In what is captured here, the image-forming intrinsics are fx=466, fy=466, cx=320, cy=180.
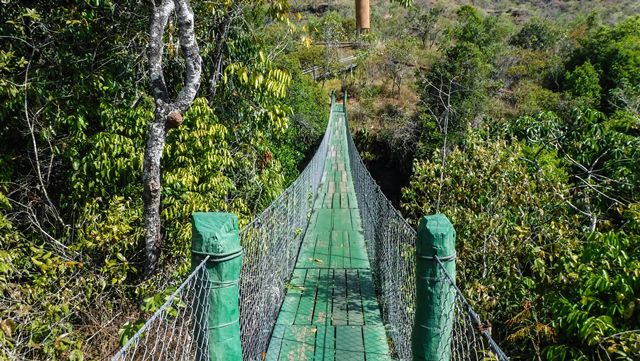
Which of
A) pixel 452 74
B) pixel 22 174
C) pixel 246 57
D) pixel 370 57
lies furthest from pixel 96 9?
pixel 370 57

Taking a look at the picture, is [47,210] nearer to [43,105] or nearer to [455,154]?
[43,105]

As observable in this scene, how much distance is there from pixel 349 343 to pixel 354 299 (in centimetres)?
59

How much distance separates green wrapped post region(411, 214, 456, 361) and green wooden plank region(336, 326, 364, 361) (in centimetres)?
85

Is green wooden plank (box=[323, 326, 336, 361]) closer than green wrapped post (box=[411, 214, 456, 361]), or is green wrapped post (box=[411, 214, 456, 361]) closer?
green wrapped post (box=[411, 214, 456, 361])

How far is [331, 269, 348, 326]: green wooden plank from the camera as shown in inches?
106

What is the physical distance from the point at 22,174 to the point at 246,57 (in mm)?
2110

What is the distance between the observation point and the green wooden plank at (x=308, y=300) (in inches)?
106

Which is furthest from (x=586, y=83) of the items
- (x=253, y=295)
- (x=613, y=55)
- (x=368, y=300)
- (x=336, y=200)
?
(x=253, y=295)

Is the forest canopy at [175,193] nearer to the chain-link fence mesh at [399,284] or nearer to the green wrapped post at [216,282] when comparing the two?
the chain-link fence mesh at [399,284]

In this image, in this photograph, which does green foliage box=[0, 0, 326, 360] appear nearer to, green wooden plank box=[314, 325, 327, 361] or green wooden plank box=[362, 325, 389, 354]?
green wooden plank box=[314, 325, 327, 361]

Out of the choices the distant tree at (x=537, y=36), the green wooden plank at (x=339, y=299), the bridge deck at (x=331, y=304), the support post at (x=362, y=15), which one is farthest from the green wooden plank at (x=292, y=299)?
the support post at (x=362, y=15)

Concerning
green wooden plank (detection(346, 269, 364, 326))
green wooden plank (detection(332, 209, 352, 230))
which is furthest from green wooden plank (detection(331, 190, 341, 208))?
green wooden plank (detection(346, 269, 364, 326))

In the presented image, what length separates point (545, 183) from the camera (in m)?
3.64

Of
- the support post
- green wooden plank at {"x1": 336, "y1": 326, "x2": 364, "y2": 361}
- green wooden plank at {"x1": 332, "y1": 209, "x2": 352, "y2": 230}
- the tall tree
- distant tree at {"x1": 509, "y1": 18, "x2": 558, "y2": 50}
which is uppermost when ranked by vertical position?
the support post
